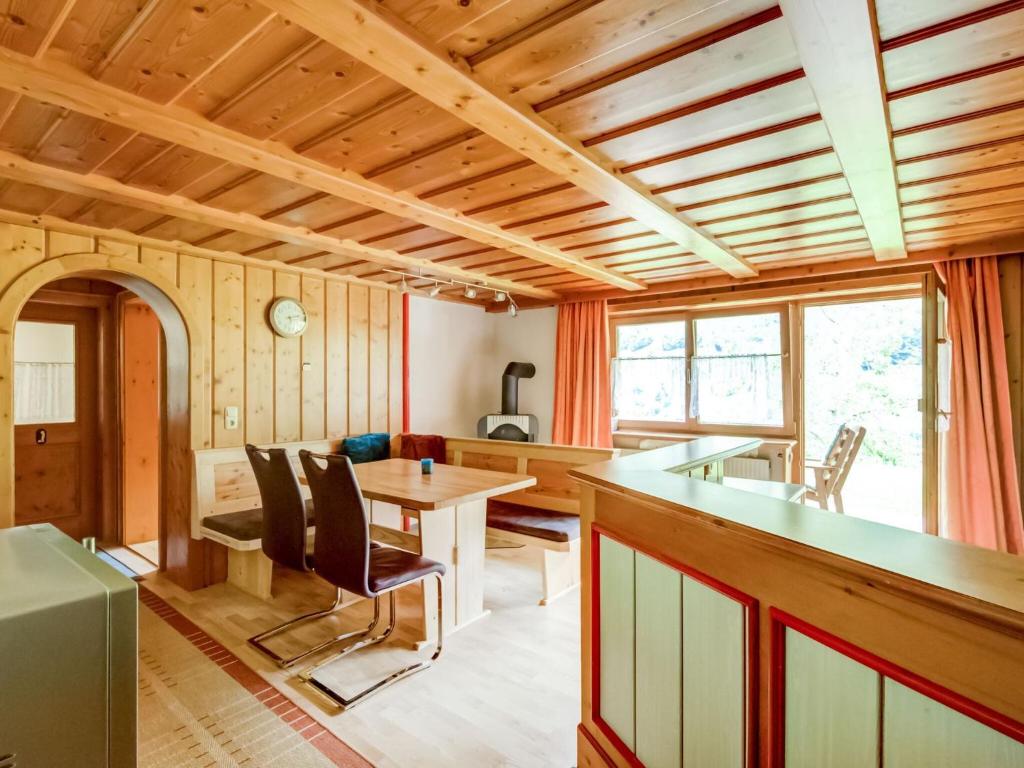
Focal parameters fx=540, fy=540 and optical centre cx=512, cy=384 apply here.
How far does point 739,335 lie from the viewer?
4934mm

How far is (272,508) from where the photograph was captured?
259cm

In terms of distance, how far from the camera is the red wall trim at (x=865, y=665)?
0.75m

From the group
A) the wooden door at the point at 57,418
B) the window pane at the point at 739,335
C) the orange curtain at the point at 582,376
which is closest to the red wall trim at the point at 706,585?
the orange curtain at the point at 582,376

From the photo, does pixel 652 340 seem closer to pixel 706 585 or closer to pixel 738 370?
pixel 738 370

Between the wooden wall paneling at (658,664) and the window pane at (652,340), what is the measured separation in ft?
13.3

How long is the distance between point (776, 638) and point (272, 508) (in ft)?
7.43

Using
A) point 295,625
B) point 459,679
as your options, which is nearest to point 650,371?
point 459,679

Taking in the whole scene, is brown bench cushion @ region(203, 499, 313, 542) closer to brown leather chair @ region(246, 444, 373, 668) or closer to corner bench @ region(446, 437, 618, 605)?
brown leather chair @ region(246, 444, 373, 668)

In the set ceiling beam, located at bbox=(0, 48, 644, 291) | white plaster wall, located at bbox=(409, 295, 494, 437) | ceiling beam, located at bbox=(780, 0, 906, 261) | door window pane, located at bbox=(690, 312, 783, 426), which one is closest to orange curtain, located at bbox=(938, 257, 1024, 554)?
door window pane, located at bbox=(690, 312, 783, 426)

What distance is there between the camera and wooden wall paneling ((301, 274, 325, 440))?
413cm

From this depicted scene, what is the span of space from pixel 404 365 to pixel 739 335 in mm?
3070

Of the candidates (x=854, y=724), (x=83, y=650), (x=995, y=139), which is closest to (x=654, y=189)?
(x=995, y=139)

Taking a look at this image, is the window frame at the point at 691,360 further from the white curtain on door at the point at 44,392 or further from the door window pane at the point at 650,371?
the white curtain on door at the point at 44,392

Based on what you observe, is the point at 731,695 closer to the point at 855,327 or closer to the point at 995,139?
the point at 995,139
